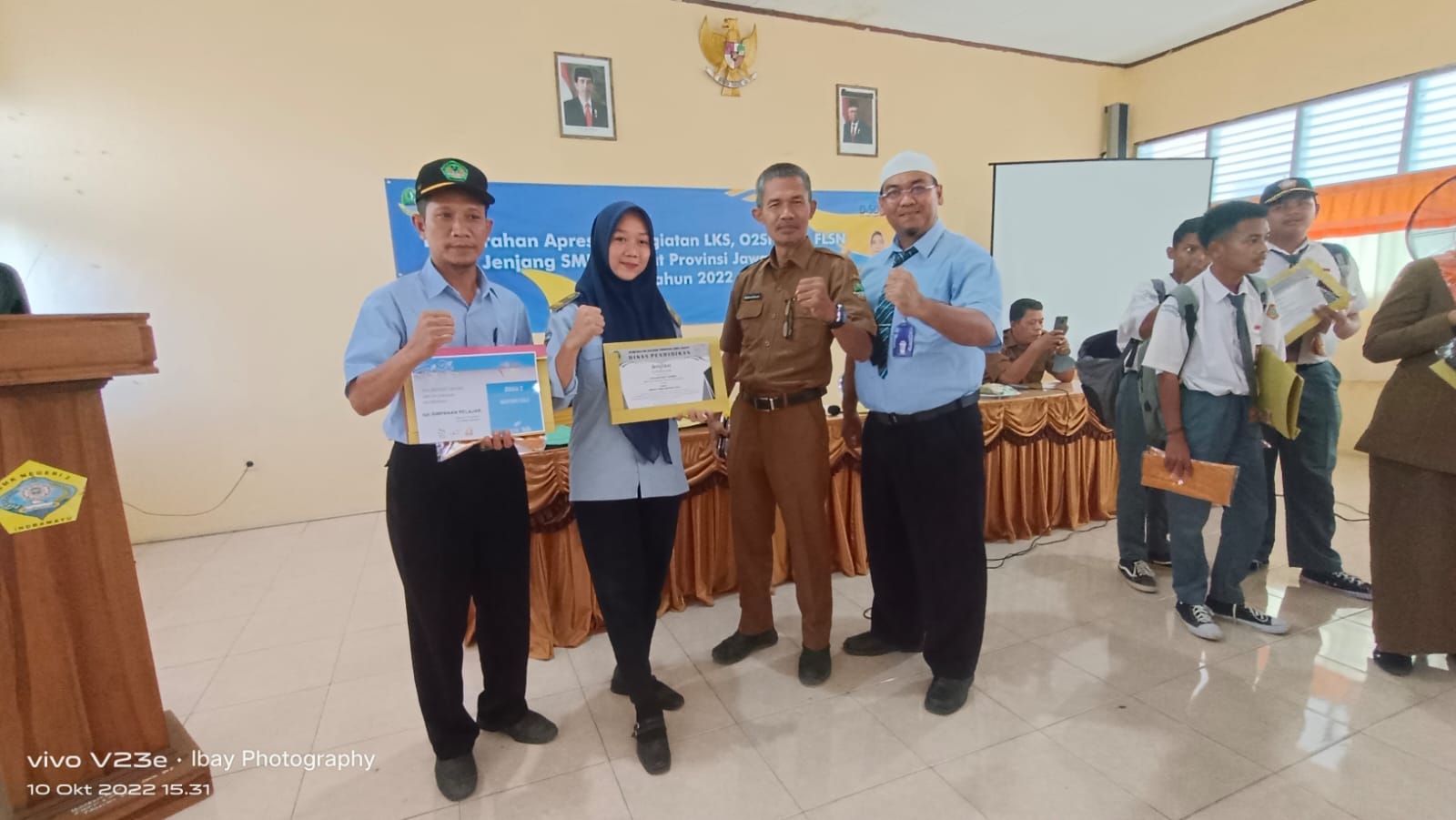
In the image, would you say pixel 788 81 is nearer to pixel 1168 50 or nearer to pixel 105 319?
pixel 1168 50

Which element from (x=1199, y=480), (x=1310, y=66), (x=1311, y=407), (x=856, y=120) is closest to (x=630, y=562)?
(x=1199, y=480)

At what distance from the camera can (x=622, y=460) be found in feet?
5.74

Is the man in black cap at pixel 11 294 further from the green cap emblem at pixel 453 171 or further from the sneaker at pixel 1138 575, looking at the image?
the sneaker at pixel 1138 575

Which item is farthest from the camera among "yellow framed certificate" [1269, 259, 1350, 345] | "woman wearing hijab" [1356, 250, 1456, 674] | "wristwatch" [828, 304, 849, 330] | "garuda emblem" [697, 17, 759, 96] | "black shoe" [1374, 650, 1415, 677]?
"garuda emblem" [697, 17, 759, 96]

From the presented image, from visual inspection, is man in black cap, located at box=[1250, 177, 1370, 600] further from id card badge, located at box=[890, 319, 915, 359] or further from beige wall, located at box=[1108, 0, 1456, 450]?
beige wall, located at box=[1108, 0, 1456, 450]

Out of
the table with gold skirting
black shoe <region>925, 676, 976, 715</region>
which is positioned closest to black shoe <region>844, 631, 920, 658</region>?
black shoe <region>925, 676, 976, 715</region>

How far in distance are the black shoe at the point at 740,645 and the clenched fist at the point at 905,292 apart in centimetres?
136

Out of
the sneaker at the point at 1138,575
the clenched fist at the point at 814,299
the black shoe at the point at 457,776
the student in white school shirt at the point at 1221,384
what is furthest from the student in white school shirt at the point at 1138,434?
the black shoe at the point at 457,776

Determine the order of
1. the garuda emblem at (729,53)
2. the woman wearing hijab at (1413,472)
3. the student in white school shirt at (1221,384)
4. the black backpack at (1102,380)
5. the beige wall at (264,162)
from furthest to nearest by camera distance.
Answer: the garuda emblem at (729,53) < the beige wall at (264,162) < the black backpack at (1102,380) < the student in white school shirt at (1221,384) < the woman wearing hijab at (1413,472)

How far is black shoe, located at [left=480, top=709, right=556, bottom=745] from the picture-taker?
6.26ft

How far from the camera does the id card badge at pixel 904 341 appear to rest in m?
1.92

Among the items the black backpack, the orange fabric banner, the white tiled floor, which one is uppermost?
the orange fabric banner

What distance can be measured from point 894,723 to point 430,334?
171 cm

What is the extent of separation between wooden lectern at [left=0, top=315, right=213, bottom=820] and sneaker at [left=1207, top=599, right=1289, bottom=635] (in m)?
3.54
